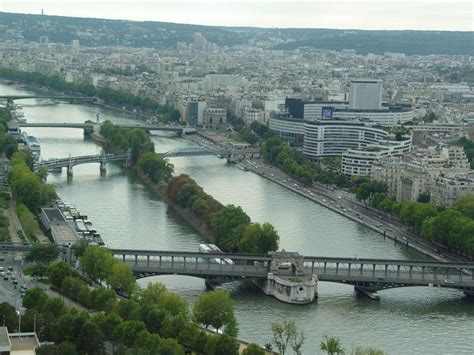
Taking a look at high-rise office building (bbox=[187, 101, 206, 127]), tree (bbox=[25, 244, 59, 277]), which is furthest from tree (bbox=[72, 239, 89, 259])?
high-rise office building (bbox=[187, 101, 206, 127])

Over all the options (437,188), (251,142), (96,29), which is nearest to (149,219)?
(437,188)

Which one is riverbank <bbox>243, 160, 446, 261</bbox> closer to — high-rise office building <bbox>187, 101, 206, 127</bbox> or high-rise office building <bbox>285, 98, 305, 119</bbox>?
high-rise office building <bbox>285, 98, 305, 119</bbox>

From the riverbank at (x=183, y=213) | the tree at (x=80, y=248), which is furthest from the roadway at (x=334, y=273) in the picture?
the riverbank at (x=183, y=213)

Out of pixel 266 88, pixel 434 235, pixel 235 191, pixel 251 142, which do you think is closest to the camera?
pixel 434 235

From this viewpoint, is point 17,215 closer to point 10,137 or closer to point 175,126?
point 10,137

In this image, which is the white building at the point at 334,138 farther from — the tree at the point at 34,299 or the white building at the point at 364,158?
the tree at the point at 34,299

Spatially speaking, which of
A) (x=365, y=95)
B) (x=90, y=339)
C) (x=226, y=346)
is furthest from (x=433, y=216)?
(x=365, y=95)
